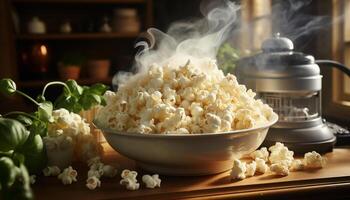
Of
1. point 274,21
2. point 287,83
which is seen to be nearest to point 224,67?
point 287,83

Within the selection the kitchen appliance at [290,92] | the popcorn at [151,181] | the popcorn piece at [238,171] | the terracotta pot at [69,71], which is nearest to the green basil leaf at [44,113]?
the popcorn at [151,181]

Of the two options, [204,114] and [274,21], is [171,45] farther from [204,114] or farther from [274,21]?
[274,21]

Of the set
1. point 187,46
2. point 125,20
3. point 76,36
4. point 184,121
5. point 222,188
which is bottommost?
point 222,188

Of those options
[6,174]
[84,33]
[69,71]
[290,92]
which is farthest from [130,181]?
[84,33]

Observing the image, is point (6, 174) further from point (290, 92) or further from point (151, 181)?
point (290, 92)

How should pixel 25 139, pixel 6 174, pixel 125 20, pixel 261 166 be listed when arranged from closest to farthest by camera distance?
1. pixel 6 174
2. pixel 25 139
3. pixel 261 166
4. pixel 125 20

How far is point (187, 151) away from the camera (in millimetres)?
662

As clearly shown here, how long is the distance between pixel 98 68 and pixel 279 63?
78.0 inches

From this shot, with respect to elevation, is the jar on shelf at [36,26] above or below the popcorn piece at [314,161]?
above

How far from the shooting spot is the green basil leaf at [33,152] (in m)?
0.66

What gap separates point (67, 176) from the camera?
27.8 inches

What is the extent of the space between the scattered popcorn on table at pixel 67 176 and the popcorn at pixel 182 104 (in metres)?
0.10

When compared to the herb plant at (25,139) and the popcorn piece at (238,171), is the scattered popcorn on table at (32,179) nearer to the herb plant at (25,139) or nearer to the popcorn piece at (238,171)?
the herb plant at (25,139)

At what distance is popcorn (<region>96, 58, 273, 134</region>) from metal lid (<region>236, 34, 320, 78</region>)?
14cm
